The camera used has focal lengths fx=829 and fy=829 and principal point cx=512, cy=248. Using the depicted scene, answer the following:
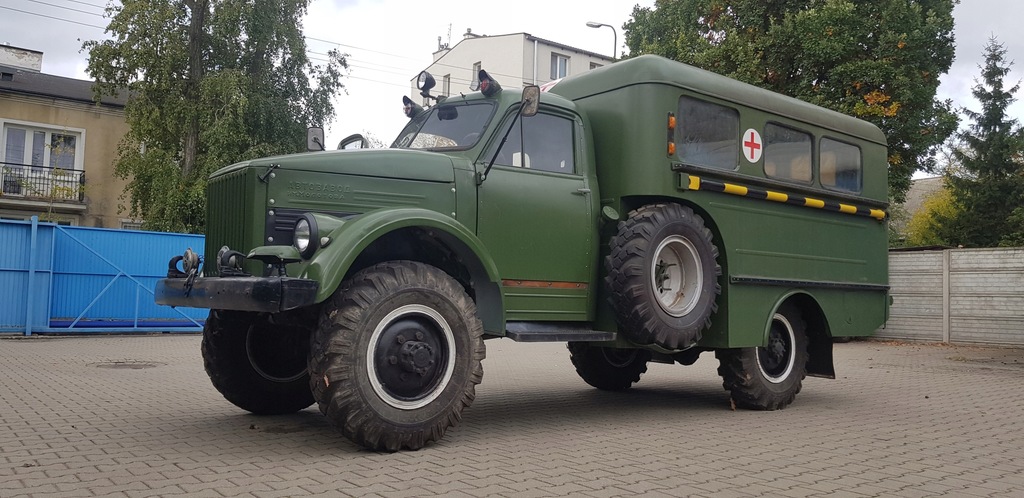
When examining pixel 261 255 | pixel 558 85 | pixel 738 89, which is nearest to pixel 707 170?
pixel 738 89

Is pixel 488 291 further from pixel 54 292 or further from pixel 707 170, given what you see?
pixel 54 292

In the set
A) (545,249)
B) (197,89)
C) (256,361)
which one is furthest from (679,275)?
(197,89)

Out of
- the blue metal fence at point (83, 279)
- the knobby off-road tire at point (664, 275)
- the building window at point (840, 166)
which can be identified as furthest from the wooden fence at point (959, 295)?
the blue metal fence at point (83, 279)

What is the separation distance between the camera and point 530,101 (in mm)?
6270

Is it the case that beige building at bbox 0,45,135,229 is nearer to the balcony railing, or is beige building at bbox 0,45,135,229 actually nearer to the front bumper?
the balcony railing

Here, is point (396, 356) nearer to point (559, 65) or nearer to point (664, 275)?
point (664, 275)

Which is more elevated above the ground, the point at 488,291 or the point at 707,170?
the point at 707,170

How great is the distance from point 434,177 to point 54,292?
45.1 feet

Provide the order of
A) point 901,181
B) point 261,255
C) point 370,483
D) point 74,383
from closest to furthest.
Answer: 1. point 370,483
2. point 261,255
3. point 74,383
4. point 901,181

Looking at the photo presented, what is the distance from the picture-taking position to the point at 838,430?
22.8ft

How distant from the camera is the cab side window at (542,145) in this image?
6734 mm

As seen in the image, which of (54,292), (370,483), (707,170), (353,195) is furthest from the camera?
(54,292)

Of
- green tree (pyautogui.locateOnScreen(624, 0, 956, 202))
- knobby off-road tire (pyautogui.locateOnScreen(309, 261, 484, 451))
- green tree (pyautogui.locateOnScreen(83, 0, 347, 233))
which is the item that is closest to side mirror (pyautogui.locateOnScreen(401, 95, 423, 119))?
knobby off-road tire (pyautogui.locateOnScreen(309, 261, 484, 451))

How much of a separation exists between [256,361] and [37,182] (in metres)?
27.8
